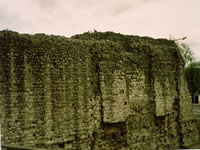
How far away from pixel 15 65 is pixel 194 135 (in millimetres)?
12120

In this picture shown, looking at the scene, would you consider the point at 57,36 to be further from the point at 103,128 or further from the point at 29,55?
the point at 103,128

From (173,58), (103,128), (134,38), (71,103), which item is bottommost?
(103,128)

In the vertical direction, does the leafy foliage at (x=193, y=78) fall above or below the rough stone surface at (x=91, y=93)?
above

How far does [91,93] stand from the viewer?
35.9 ft

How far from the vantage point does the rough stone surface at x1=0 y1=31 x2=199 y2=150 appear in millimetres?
8898

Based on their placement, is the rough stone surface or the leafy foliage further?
the leafy foliage

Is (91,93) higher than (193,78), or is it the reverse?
(193,78)

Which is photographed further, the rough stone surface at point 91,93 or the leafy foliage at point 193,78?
the leafy foliage at point 193,78

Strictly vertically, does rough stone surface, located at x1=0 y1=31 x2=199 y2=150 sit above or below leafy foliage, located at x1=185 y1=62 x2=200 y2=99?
below

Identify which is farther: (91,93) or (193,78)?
(193,78)

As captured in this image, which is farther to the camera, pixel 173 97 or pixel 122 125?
pixel 173 97

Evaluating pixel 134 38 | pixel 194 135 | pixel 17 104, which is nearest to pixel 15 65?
pixel 17 104

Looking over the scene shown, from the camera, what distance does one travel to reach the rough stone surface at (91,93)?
Result: 29.2 ft

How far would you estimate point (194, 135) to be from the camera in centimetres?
1683
